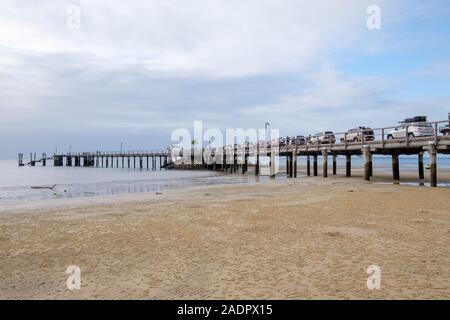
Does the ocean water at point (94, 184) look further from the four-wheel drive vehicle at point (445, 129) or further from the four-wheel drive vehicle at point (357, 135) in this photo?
the four-wheel drive vehicle at point (445, 129)

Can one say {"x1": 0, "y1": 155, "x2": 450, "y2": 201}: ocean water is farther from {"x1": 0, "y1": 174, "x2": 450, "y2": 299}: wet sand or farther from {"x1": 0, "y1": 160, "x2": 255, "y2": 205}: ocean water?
{"x1": 0, "y1": 174, "x2": 450, "y2": 299}: wet sand

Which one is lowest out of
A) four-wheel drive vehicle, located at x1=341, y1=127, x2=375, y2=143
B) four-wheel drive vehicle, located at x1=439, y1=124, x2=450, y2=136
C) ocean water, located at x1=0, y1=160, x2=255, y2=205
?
ocean water, located at x1=0, y1=160, x2=255, y2=205

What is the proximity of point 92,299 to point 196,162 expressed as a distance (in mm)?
71449

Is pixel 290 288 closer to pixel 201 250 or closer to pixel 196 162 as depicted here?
pixel 201 250

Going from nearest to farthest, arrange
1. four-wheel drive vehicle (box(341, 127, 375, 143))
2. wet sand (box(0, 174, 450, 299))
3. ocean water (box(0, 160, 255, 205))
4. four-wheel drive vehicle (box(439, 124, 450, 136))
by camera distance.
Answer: wet sand (box(0, 174, 450, 299)), four-wheel drive vehicle (box(439, 124, 450, 136)), ocean water (box(0, 160, 255, 205)), four-wheel drive vehicle (box(341, 127, 375, 143))

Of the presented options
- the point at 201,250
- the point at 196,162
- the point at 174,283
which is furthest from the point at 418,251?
the point at 196,162

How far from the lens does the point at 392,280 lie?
18.3 feet

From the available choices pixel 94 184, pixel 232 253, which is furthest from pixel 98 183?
pixel 232 253

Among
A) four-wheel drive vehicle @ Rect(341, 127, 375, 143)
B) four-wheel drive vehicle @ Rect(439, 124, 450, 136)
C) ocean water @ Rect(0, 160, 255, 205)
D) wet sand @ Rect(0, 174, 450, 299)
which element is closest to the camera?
wet sand @ Rect(0, 174, 450, 299)

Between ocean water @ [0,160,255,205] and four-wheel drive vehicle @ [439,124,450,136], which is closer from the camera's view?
four-wheel drive vehicle @ [439,124,450,136]

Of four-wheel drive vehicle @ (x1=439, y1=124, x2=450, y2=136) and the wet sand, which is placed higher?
four-wheel drive vehicle @ (x1=439, y1=124, x2=450, y2=136)

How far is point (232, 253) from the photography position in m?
7.45

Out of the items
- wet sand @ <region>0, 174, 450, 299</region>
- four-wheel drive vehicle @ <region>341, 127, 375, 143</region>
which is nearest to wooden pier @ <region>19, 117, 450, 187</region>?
four-wheel drive vehicle @ <region>341, 127, 375, 143</region>

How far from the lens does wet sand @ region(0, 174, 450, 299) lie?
538 centimetres
